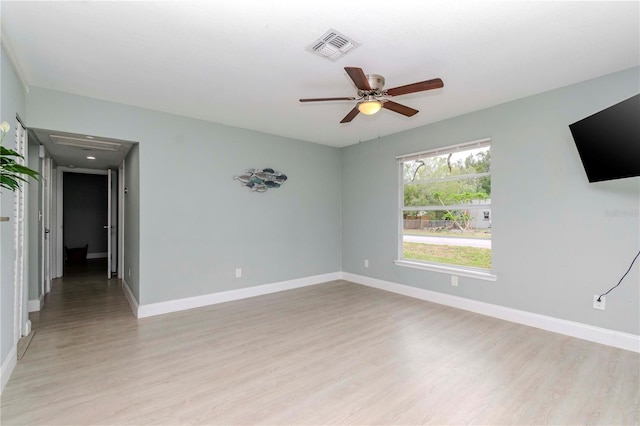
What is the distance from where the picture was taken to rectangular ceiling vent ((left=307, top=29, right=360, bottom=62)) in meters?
2.19

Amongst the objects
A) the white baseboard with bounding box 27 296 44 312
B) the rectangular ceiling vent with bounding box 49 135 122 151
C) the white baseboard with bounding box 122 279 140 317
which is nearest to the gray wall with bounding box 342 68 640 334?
the white baseboard with bounding box 122 279 140 317

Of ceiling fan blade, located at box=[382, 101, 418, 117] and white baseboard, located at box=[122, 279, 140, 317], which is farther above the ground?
ceiling fan blade, located at box=[382, 101, 418, 117]

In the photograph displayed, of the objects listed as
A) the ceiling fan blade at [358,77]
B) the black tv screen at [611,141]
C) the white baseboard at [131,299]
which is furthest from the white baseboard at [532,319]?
the white baseboard at [131,299]

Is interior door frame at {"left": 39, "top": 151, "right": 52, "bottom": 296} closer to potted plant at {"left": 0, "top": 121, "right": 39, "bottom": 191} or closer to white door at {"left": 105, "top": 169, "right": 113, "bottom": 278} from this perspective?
white door at {"left": 105, "top": 169, "right": 113, "bottom": 278}

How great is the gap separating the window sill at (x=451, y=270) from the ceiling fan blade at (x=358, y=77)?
2773 millimetres

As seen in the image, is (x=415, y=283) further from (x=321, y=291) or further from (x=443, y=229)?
(x=321, y=291)

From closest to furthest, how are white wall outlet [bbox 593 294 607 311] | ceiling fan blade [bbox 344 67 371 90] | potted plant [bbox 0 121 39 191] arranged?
potted plant [bbox 0 121 39 191] < ceiling fan blade [bbox 344 67 371 90] < white wall outlet [bbox 593 294 607 311]

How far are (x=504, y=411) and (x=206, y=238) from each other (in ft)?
12.0

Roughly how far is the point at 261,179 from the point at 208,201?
88 centimetres

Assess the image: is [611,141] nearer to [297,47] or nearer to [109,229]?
[297,47]

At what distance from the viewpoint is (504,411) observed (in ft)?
6.32

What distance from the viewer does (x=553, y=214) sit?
3217mm

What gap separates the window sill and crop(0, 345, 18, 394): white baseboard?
4351mm

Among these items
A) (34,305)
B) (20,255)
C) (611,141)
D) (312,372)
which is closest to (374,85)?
(611,141)
